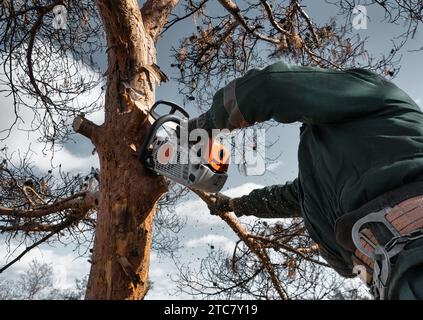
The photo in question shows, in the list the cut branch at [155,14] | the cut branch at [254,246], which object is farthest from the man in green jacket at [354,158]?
the cut branch at [254,246]

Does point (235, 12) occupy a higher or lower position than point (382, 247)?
higher

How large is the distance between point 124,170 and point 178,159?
15.0 inches

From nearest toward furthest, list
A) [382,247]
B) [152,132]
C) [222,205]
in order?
[382,247], [152,132], [222,205]

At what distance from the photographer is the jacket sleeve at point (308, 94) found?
1.24 metres

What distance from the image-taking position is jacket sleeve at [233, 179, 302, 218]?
1.96 meters

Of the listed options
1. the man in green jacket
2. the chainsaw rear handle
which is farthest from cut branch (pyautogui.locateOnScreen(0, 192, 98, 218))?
the man in green jacket

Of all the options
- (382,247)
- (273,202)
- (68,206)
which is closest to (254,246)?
(68,206)

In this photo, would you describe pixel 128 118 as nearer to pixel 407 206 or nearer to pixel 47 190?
pixel 407 206

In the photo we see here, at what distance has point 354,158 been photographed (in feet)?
4.00

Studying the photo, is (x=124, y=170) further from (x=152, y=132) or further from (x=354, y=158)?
(x=354, y=158)

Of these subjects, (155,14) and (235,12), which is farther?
(235,12)
